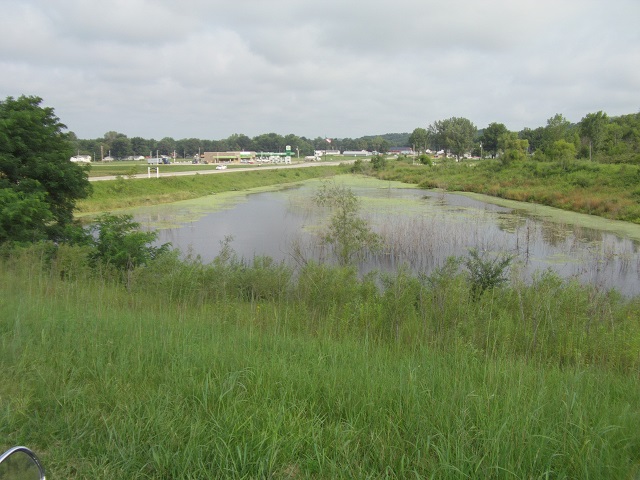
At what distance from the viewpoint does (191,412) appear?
302cm

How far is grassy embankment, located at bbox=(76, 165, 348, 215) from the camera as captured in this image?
29.4 meters

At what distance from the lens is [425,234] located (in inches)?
687

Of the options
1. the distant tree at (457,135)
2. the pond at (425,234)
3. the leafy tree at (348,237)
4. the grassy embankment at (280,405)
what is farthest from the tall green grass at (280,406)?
the distant tree at (457,135)

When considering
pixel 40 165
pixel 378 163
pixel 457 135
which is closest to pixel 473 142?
pixel 457 135

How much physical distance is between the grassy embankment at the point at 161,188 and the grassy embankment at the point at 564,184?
18.1 metres

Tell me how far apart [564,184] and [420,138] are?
3278 inches

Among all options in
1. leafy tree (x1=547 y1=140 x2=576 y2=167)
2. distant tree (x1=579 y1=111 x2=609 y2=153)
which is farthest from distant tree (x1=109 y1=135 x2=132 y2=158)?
A: distant tree (x1=579 y1=111 x2=609 y2=153)

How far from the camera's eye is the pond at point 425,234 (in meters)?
14.4

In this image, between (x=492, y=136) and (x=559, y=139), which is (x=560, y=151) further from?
(x=492, y=136)

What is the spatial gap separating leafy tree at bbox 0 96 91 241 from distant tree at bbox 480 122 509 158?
263ft

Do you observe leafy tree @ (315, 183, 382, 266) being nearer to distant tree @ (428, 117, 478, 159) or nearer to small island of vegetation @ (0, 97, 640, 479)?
small island of vegetation @ (0, 97, 640, 479)

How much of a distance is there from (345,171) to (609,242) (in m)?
60.1

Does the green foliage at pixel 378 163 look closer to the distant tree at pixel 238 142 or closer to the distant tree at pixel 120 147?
the distant tree at pixel 120 147

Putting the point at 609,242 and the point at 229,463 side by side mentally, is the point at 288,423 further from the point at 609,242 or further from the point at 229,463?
the point at 609,242
